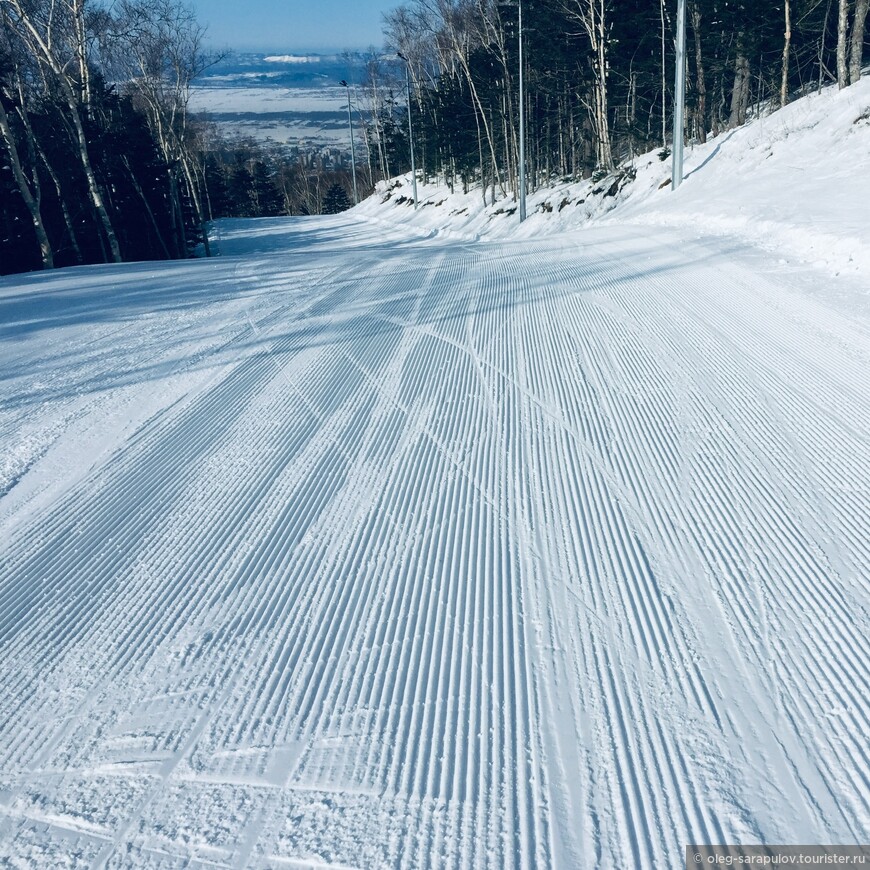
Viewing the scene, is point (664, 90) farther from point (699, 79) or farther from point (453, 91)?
point (453, 91)

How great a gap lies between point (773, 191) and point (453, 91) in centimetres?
3464

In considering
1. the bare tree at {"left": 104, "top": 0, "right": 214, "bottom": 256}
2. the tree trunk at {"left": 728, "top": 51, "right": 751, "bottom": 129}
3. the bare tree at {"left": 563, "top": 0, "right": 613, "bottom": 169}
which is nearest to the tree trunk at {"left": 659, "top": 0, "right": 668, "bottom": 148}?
the bare tree at {"left": 563, "top": 0, "right": 613, "bottom": 169}

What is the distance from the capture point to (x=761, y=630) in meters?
2.59

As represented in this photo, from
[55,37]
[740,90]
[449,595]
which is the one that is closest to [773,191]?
[449,595]

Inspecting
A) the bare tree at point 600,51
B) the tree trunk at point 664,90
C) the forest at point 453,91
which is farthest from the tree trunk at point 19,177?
the tree trunk at point 664,90

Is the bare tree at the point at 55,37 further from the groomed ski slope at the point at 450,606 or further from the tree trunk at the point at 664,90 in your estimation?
the tree trunk at the point at 664,90

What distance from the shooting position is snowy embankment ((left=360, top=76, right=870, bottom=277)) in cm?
866

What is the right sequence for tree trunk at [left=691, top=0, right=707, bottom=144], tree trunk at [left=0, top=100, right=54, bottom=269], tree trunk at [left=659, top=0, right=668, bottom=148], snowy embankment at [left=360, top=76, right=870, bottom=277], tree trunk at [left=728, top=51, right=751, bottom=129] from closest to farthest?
1. snowy embankment at [left=360, top=76, right=870, bottom=277]
2. tree trunk at [left=0, top=100, right=54, bottom=269]
3. tree trunk at [left=728, top=51, right=751, bottom=129]
4. tree trunk at [left=691, top=0, right=707, bottom=144]
5. tree trunk at [left=659, top=0, right=668, bottom=148]

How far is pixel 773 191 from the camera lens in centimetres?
1226

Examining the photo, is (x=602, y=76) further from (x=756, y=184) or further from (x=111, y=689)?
(x=111, y=689)

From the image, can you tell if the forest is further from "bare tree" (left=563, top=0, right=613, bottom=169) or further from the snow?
the snow

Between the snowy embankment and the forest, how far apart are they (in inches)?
102

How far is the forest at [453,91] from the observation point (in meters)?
19.9

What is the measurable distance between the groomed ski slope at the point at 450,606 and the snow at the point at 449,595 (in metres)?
0.01
